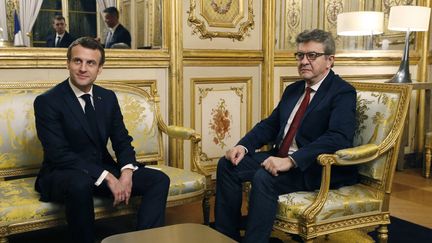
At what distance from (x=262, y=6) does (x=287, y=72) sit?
1.77 feet

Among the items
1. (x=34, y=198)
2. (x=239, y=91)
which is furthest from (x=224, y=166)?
(x=239, y=91)

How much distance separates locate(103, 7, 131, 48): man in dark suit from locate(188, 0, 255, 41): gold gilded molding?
1.48 ft

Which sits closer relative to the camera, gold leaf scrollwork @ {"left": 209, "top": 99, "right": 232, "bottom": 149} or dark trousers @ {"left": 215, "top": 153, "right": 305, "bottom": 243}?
dark trousers @ {"left": 215, "top": 153, "right": 305, "bottom": 243}

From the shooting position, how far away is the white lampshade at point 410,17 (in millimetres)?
3910

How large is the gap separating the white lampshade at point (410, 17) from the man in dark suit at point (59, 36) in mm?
2454

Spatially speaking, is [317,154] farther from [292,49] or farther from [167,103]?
[292,49]

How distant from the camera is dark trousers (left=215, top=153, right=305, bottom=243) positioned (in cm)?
215

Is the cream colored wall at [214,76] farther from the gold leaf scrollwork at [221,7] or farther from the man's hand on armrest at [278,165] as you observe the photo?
the man's hand on armrest at [278,165]

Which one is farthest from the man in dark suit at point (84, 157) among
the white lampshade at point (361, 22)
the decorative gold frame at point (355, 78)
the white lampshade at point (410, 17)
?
the white lampshade at point (410, 17)

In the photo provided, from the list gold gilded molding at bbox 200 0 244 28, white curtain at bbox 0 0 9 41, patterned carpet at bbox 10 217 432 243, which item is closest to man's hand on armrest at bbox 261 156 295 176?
patterned carpet at bbox 10 217 432 243

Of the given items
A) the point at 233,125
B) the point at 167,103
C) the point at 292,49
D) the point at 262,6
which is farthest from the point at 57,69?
the point at 292,49

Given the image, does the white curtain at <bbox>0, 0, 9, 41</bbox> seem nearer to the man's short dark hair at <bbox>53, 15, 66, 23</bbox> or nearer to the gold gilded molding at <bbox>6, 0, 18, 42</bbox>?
the gold gilded molding at <bbox>6, 0, 18, 42</bbox>

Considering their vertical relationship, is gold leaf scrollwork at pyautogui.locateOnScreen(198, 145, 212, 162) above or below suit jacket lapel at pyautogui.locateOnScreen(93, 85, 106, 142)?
below

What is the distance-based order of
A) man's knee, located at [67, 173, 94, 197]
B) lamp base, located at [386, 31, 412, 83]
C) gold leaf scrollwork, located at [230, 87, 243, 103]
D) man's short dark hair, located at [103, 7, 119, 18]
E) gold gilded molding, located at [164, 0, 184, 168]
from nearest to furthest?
man's knee, located at [67, 173, 94, 197] < gold gilded molding, located at [164, 0, 184, 168] < man's short dark hair, located at [103, 7, 119, 18] < gold leaf scrollwork, located at [230, 87, 243, 103] < lamp base, located at [386, 31, 412, 83]
